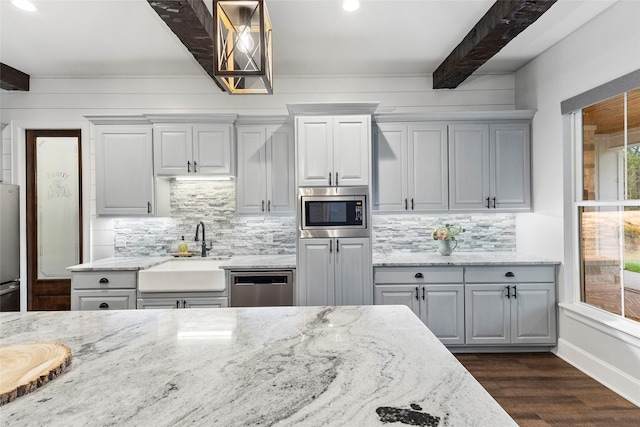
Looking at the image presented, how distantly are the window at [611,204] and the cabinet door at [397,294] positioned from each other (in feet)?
4.87

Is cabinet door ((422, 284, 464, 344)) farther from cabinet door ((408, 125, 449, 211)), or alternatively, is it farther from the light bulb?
the light bulb

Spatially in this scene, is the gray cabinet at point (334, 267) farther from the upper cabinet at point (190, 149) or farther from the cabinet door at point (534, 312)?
the cabinet door at point (534, 312)

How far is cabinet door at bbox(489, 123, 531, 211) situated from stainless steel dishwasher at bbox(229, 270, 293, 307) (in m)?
2.33

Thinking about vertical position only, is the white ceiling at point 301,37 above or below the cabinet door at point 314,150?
above

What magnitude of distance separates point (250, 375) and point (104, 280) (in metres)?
3.02

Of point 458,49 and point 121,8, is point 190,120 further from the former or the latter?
point 458,49

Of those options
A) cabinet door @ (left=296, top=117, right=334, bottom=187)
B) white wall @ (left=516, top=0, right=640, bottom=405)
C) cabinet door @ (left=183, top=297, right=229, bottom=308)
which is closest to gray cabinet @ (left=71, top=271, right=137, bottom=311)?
cabinet door @ (left=183, top=297, right=229, bottom=308)

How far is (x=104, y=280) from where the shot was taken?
346 centimetres

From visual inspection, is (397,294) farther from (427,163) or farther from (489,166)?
(489,166)

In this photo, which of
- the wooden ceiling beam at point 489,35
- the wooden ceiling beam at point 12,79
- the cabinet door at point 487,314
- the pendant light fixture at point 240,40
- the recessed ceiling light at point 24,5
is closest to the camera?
the pendant light fixture at point 240,40

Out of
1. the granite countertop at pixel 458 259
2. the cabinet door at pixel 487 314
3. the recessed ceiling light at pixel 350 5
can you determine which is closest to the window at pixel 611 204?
the granite countertop at pixel 458 259

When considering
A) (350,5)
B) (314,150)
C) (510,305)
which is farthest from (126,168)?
(510,305)

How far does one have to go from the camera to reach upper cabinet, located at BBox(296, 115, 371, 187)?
3.49 m

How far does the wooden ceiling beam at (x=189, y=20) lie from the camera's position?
2.38 metres
